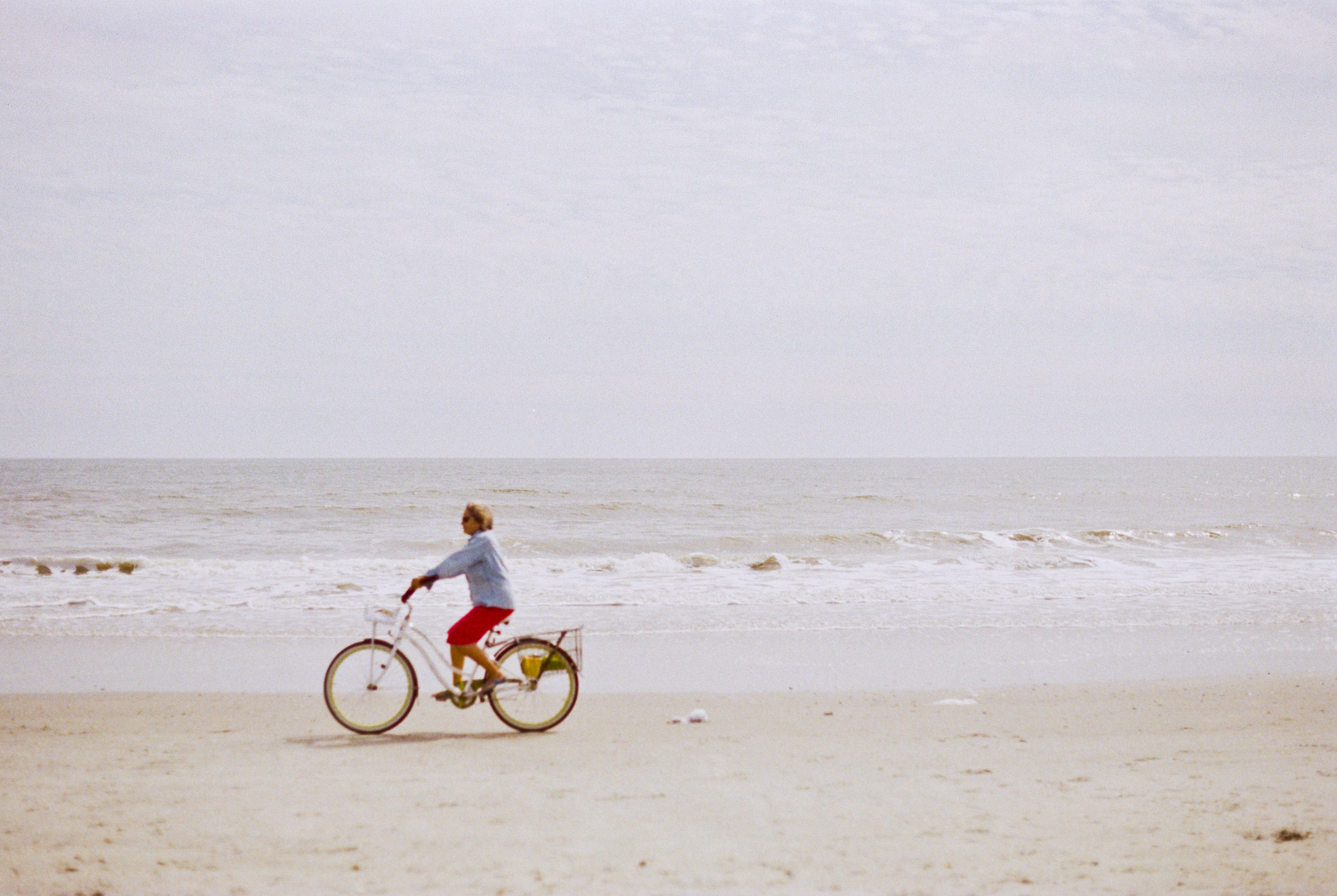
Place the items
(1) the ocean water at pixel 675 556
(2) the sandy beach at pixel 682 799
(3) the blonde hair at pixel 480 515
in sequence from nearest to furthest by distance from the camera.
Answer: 1. (2) the sandy beach at pixel 682 799
2. (3) the blonde hair at pixel 480 515
3. (1) the ocean water at pixel 675 556

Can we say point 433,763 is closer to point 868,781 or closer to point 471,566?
point 471,566

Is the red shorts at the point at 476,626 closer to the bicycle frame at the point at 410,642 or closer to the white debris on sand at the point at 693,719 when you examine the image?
the bicycle frame at the point at 410,642

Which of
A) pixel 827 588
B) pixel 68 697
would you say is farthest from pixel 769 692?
pixel 827 588

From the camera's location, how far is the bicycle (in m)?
7.80

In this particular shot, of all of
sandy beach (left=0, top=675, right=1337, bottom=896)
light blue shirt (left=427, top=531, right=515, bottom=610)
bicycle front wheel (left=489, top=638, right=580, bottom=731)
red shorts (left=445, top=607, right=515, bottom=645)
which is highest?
light blue shirt (left=427, top=531, right=515, bottom=610)

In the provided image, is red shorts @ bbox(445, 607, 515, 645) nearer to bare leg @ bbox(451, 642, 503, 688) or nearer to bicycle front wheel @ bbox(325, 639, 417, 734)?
bare leg @ bbox(451, 642, 503, 688)

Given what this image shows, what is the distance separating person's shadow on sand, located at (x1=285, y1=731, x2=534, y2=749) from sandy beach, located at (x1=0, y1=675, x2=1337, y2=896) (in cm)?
3

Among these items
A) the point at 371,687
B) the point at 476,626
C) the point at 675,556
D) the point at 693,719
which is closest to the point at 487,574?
the point at 476,626

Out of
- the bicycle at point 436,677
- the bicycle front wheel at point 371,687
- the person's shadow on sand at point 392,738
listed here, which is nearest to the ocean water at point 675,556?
the bicycle at point 436,677

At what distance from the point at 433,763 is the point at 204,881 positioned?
2.28m

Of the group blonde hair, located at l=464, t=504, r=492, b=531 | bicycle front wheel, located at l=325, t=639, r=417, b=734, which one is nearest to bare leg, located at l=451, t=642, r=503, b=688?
bicycle front wheel, located at l=325, t=639, r=417, b=734

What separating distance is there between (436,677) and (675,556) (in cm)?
1782

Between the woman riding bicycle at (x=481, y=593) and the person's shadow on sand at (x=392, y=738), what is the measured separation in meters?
0.34

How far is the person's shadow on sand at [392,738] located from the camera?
7434 mm
